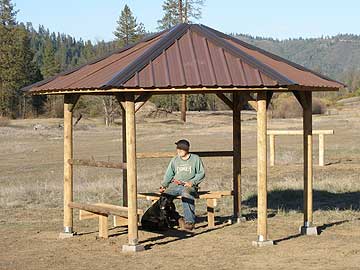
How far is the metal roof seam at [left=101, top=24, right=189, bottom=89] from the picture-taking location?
10.6 meters

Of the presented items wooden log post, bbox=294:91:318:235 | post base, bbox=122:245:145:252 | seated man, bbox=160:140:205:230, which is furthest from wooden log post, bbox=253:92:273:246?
post base, bbox=122:245:145:252

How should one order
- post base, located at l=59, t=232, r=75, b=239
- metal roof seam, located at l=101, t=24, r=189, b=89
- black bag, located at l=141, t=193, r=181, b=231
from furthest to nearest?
black bag, located at l=141, t=193, r=181, b=231 < post base, located at l=59, t=232, r=75, b=239 < metal roof seam, located at l=101, t=24, r=189, b=89

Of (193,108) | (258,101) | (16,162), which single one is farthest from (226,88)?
(193,108)

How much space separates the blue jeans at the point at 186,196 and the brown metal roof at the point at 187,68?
2244 millimetres

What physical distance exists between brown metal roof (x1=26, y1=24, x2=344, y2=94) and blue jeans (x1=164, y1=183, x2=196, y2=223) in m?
2.24

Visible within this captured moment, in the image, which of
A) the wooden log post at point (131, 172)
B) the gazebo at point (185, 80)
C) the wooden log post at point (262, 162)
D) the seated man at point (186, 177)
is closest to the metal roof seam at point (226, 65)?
the gazebo at point (185, 80)

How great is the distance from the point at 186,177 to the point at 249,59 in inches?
94.2

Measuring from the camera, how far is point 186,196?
492 inches

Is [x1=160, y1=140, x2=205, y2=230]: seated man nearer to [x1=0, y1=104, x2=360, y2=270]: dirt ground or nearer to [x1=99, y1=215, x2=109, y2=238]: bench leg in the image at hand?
[x1=0, y1=104, x2=360, y2=270]: dirt ground

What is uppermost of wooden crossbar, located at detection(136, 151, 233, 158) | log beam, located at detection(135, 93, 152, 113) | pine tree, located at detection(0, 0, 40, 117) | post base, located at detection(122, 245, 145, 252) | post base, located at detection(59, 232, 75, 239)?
pine tree, located at detection(0, 0, 40, 117)

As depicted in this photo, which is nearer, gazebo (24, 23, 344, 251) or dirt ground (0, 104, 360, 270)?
dirt ground (0, 104, 360, 270)

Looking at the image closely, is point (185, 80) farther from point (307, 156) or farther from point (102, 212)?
point (307, 156)

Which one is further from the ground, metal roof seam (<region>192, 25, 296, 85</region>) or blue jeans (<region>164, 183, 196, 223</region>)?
metal roof seam (<region>192, 25, 296, 85</region>)

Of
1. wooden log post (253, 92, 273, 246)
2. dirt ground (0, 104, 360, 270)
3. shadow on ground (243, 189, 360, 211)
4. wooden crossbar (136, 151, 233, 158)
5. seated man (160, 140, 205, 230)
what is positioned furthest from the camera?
shadow on ground (243, 189, 360, 211)
